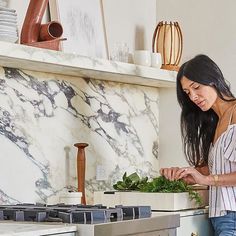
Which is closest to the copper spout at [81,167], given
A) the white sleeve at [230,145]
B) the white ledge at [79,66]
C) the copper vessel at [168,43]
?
the white ledge at [79,66]

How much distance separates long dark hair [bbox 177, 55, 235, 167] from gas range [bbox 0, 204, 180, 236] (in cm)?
69

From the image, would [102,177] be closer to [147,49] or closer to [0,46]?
[147,49]

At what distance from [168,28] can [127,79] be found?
398mm

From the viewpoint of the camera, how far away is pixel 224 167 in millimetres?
3078

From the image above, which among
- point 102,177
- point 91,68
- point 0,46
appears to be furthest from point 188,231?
point 0,46

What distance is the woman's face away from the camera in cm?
315

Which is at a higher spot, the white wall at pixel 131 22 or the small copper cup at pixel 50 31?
the white wall at pixel 131 22

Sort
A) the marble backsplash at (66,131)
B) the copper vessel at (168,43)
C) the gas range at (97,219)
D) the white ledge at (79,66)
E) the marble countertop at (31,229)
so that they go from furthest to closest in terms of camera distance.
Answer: the copper vessel at (168,43)
the marble backsplash at (66,131)
the white ledge at (79,66)
the gas range at (97,219)
the marble countertop at (31,229)

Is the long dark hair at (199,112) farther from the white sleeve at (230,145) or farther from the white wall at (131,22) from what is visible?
the white wall at (131,22)

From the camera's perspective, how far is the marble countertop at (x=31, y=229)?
6.96 feet

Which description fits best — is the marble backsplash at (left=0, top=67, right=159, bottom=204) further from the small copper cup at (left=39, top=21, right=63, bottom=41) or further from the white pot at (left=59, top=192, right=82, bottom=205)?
the small copper cup at (left=39, top=21, right=63, bottom=41)

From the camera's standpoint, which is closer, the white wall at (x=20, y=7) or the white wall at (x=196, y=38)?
the white wall at (x=20, y=7)

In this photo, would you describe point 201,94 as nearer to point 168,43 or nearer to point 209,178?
point 209,178

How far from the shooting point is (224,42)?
3.94m
